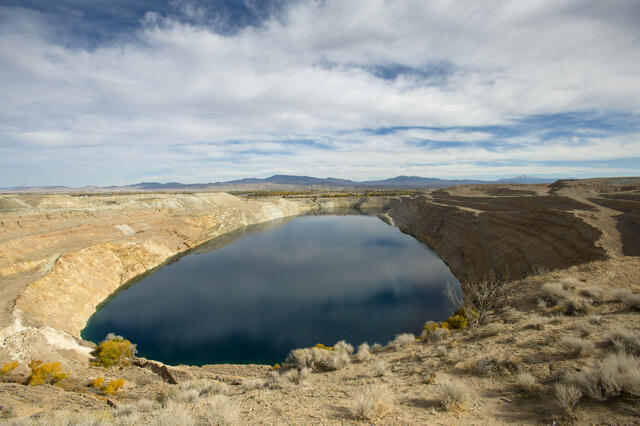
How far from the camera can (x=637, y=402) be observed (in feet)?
15.1

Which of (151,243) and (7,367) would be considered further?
(151,243)

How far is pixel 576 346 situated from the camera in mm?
6910

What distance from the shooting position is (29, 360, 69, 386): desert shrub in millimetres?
10898

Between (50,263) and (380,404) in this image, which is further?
(50,263)

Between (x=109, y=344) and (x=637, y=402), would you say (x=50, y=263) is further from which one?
(x=637, y=402)

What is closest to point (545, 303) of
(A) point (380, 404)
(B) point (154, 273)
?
(A) point (380, 404)

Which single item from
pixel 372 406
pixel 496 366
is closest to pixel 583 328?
pixel 496 366

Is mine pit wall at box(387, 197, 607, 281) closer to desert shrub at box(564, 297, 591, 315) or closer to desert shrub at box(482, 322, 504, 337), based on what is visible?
desert shrub at box(564, 297, 591, 315)

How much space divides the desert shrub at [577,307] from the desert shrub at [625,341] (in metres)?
3.16

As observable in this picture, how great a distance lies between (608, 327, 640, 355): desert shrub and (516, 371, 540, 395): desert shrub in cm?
204

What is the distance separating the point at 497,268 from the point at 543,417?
21927 millimetres

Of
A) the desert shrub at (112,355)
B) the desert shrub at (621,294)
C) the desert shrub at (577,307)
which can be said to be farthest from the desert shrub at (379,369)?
the desert shrub at (112,355)

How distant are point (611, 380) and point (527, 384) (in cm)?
149

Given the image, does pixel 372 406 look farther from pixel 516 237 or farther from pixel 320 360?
pixel 516 237
